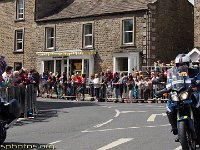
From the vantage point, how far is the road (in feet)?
32.3

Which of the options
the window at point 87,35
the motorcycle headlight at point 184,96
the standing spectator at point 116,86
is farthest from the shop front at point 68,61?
the motorcycle headlight at point 184,96

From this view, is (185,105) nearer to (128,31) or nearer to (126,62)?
(126,62)

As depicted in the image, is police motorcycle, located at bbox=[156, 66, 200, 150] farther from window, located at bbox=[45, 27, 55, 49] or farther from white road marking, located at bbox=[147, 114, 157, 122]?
window, located at bbox=[45, 27, 55, 49]

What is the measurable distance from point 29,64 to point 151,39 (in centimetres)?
1276

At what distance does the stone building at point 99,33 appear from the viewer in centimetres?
3331

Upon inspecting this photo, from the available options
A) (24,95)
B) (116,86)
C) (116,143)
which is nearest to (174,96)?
(116,143)

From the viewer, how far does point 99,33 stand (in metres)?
35.4

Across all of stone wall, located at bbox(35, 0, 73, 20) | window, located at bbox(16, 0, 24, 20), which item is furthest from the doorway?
window, located at bbox(16, 0, 24, 20)

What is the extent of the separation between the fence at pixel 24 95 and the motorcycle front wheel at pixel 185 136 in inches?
308

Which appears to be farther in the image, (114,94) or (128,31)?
(128,31)

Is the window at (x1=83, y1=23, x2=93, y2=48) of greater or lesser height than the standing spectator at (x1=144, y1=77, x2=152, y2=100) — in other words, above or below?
above

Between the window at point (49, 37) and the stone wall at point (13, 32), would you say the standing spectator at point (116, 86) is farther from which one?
the stone wall at point (13, 32)

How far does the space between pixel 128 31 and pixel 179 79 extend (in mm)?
25560

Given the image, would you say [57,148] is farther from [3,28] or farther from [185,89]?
[3,28]
